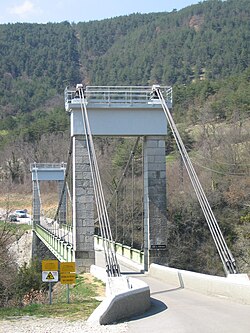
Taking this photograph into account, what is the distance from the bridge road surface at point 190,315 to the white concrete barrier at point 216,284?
16cm

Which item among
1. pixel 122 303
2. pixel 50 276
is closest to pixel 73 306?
pixel 50 276

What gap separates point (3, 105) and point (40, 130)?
43.7 m

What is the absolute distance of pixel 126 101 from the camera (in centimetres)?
2084

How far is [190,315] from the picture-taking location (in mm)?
10984

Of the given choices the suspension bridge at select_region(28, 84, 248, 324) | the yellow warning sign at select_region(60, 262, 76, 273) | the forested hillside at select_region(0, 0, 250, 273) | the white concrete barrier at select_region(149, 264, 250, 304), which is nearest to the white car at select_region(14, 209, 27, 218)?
the forested hillside at select_region(0, 0, 250, 273)

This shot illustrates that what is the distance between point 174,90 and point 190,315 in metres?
66.1

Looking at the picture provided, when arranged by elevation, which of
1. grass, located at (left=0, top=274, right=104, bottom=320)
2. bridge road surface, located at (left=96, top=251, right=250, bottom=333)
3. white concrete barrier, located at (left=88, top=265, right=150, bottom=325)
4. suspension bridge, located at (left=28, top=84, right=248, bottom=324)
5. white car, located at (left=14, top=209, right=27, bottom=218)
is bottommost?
grass, located at (left=0, top=274, right=104, bottom=320)

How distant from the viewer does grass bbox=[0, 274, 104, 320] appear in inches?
478

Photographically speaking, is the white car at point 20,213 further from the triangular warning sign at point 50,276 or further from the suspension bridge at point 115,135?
the triangular warning sign at point 50,276

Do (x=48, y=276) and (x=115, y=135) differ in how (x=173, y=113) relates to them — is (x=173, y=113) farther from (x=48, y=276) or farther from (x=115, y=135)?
(x=48, y=276)

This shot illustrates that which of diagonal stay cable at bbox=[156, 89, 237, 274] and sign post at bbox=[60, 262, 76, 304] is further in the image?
sign post at bbox=[60, 262, 76, 304]

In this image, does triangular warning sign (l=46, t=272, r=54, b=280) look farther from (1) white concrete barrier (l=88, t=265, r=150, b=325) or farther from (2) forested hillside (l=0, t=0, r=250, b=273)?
(2) forested hillside (l=0, t=0, r=250, b=273)

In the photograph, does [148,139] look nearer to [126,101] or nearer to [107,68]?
[126,101]

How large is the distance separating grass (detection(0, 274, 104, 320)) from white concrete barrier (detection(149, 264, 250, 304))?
1.94 m
